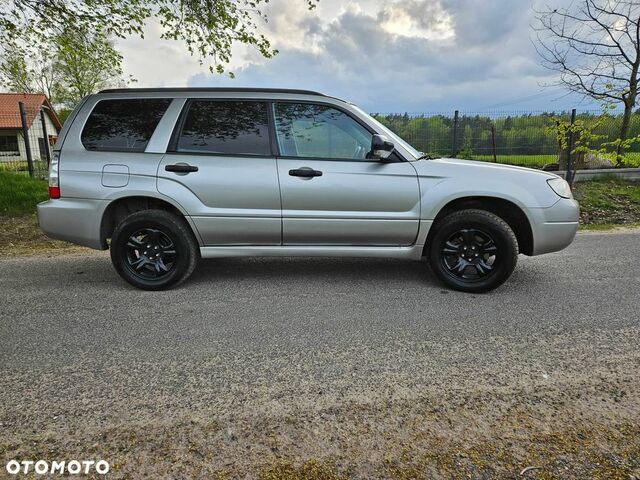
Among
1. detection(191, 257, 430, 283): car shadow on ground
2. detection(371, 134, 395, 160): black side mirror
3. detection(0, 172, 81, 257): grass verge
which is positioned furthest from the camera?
detection(0, 172, 81, 257): grass verge

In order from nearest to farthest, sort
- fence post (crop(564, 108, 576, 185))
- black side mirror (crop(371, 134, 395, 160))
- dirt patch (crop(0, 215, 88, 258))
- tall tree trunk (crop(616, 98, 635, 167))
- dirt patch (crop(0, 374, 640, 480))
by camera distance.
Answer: dirt patch (crop(0, 374, 640, 480)) → black side mirror (crop(371, 134, 395, 160)) → dirt patch (crop(0, 215, 88, 258)) → fence post (crop(564, 108, 576, 185)) → tall tree trunk (crop(616, 98, 635, 167))

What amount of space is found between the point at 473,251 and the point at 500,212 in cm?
52

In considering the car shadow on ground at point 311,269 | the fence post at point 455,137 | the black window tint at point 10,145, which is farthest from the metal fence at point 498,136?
the black window tint at point 10,145

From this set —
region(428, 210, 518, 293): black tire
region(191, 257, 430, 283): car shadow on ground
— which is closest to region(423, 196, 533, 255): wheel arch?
region(428, 210, 518, 293): black tire

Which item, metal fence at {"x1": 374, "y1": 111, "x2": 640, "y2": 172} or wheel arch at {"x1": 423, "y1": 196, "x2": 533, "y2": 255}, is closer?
wheel arch at {"x1": 423, "y1": 196, "x2": 533, "y2": 255}

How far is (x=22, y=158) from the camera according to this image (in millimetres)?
10570

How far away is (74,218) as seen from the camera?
3.87m

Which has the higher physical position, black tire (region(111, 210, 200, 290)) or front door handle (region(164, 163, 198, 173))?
front door handle (region(164, 163, 198, 173))

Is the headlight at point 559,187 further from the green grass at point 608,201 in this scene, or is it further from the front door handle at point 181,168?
the green grass at point 608,201

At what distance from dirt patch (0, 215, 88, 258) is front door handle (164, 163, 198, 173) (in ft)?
9.30

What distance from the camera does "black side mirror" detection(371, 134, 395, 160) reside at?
3631mm

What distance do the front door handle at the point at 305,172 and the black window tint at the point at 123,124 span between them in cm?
144

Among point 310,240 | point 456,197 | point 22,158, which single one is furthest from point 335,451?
point 22,158

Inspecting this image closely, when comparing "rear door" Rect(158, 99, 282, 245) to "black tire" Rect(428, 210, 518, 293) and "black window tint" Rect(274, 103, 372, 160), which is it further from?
"black tire" Rect(428, 210, 518, 293)
